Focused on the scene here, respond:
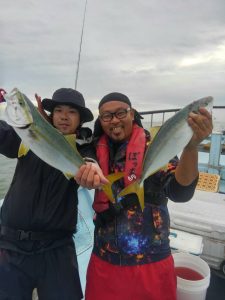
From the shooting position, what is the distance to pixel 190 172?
228 centimetres

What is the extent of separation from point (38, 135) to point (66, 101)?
75 centimetres

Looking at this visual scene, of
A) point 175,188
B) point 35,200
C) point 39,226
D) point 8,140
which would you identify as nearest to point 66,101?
point 8,140

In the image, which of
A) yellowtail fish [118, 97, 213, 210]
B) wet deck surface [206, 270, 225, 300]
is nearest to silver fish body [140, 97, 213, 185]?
yellowtail fish [118, 97, 213, 210]

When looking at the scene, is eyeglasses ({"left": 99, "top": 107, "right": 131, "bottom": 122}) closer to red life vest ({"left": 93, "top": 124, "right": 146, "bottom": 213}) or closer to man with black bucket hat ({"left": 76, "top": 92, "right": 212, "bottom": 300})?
man with black bucket hat ({"left": 76, "top": 92, "right": 212, "bottom": 300})

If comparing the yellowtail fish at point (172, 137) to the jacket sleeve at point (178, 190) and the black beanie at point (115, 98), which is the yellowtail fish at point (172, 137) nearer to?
the jacket sleeve at point (178, 190)

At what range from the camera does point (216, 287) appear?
4.34 metres

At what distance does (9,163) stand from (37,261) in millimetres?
18960

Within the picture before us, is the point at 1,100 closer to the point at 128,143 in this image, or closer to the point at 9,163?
the point at 128,143

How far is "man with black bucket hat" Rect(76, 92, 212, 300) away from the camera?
2.43 m

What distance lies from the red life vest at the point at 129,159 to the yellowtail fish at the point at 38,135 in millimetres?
492

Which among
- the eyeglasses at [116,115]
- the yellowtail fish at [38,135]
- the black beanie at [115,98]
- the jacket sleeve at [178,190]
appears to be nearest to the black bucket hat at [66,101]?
the black beanie at [115,98]

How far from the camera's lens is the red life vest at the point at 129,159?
2523 mm

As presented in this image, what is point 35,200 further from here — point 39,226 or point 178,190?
point 178,190

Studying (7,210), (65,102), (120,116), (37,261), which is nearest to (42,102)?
(65,102)
